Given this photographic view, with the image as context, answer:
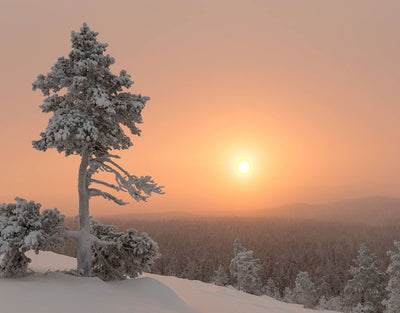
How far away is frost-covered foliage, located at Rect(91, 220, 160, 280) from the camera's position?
12.2 m

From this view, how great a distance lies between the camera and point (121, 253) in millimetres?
12531

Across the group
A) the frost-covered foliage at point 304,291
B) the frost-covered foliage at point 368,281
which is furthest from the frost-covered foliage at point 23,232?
the frost-covered foliage at point 304,291

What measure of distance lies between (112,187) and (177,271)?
84.2 m

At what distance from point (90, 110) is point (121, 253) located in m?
5.20

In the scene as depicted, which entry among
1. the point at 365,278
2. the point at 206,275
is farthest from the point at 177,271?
the point at 365,278

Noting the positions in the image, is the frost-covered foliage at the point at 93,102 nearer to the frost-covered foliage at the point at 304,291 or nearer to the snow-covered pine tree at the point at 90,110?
the snow-covered pine tree at the point at 90,110

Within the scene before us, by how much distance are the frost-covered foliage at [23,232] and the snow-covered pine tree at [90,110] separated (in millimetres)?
1082

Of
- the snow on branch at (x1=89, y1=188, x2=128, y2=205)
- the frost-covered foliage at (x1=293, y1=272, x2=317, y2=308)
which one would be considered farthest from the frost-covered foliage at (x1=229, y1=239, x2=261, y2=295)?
the snow on branch at (x1=89, y1=188, x2=128, y2=205)

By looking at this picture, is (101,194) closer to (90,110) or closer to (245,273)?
(90,110)

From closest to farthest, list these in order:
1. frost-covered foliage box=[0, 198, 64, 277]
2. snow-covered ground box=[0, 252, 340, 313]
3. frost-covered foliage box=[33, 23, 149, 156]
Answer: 1. snow-covered ground box=[0, 252, 340, 313]
2. frost-covered foliage box=[0, 198, 64, 277]
3. frost-covered foliage box=[33, 23, 149, 156]

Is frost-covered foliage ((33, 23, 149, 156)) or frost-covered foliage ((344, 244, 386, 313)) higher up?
frost-covered foliage ((33, 23, 149, 156))

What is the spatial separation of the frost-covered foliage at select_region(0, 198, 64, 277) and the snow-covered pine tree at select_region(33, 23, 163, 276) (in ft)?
3.55

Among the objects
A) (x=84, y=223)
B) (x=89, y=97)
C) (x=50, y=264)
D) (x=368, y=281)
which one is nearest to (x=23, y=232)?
(x=84, y=223)

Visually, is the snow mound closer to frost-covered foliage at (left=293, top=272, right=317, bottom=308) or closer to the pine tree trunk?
the pine tree trunk
